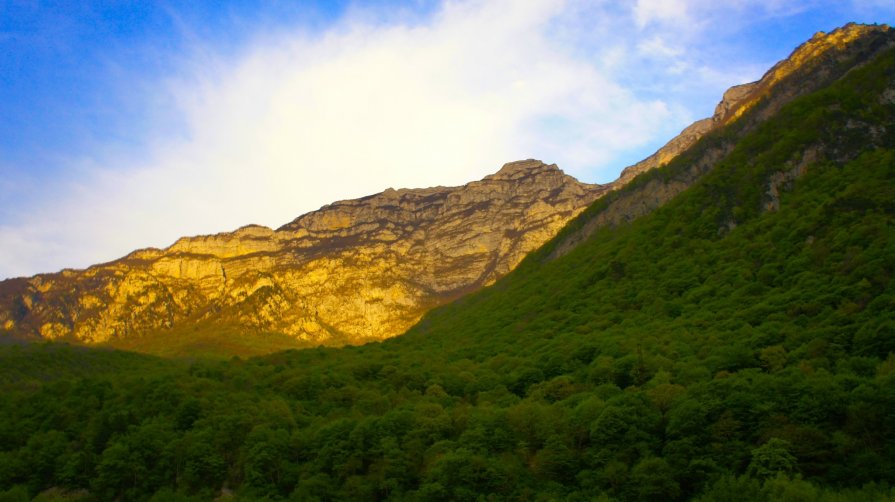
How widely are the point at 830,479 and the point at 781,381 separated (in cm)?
1045

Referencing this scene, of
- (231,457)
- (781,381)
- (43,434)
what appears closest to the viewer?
(781,381)

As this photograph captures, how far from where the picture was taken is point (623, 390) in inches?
2906

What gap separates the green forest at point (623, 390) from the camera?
5450 cm

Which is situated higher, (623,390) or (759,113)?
(759,113)

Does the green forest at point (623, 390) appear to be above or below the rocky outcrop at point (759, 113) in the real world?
below

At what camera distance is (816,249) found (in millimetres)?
82500

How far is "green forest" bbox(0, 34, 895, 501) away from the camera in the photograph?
5450cm

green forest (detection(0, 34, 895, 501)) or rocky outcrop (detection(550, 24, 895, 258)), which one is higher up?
rocky outcrop (detection(550, 24, 895, 258))

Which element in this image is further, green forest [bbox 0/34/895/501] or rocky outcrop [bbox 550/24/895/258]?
rocky outcrop [bbox 550/24/895/258]

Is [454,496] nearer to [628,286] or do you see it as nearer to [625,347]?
[625,347]

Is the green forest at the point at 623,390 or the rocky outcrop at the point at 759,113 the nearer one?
the green forest at the point at 623,390

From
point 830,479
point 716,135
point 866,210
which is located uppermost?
point 716,135

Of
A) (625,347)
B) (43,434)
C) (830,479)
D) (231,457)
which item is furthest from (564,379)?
(43,434)

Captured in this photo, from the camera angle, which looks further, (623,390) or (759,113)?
(759,113)
